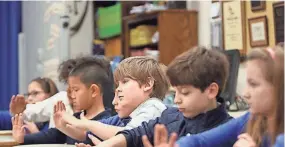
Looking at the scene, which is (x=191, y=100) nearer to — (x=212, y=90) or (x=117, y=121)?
(x=212, y=90)

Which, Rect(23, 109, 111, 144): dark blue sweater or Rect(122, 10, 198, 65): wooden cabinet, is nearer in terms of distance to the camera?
Rect(23, 109, 111, 144): dark blue sweater

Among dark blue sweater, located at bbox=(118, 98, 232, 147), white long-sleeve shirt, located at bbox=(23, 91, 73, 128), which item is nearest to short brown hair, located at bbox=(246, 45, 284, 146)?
dark blue sweater, located at bbox=(118, 98, 232, 147)

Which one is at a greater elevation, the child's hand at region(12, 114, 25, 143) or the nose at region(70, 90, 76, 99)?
the nose at region(70, 90, 76, 99)

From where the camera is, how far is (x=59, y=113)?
200cm

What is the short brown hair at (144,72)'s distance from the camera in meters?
1.88

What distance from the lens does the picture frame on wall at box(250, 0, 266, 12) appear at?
137 inches

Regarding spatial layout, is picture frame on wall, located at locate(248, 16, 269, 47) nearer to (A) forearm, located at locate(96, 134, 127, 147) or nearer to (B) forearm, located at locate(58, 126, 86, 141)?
(B) forearm, located at locate(58, 126, 86, 141)

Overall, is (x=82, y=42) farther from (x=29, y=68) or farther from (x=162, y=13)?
(x=162, y=13)

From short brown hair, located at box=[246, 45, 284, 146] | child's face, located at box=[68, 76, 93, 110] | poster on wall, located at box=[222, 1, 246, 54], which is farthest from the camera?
poster on wall, located at box=[222, 1, 246, 54]

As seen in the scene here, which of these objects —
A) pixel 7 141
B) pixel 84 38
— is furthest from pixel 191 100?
pixel 84 38

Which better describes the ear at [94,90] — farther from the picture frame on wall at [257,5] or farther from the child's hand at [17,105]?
the picture frame on wall at [257,5]

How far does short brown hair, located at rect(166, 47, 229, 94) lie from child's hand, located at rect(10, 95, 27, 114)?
4.70 ft

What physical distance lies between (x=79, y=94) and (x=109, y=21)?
306cm

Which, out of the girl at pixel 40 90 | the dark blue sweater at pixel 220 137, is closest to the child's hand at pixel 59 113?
the dark blue sweater at pixel 220 137
